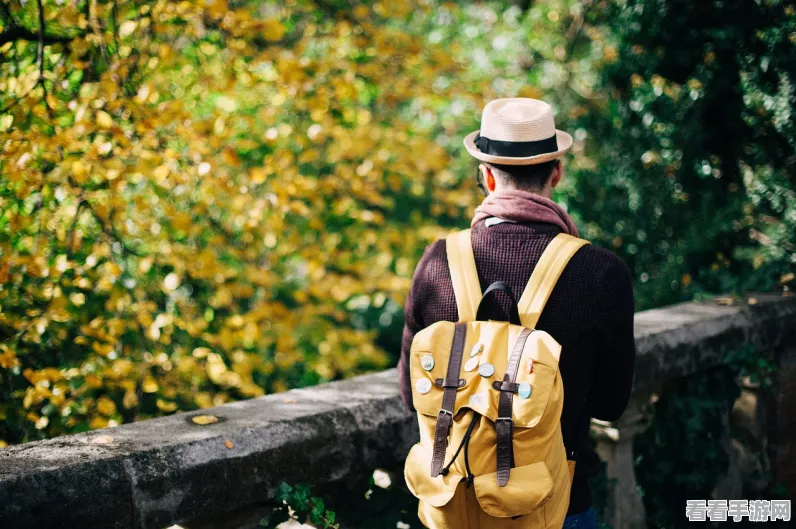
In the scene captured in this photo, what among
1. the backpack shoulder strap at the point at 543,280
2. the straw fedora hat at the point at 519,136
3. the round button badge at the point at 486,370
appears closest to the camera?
the round button badge at the point at 486,370

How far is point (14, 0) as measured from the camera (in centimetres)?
312

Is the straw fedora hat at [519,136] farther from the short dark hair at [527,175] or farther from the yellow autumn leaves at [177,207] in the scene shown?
the yellow autumn leaves at [177,207]

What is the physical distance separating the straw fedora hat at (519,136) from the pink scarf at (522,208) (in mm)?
87

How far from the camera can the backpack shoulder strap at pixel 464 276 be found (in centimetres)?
191

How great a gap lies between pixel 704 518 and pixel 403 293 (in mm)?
2794

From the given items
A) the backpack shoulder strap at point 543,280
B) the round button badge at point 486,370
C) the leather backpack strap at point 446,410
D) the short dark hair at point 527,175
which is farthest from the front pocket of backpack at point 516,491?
the short dark hair at point 527,175

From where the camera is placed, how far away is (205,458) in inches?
74.2

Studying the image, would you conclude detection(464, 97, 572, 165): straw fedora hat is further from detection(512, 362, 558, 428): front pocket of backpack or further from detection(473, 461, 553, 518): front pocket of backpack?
detection(473, 461, 553, 518): front pocket of backpack

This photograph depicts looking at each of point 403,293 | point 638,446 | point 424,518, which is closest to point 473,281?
point 424,518

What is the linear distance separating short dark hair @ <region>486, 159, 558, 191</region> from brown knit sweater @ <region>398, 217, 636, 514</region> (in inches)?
4.6

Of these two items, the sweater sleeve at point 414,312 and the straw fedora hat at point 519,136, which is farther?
the sweater sleeve at point 414,312

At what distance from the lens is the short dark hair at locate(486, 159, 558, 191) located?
1990mm

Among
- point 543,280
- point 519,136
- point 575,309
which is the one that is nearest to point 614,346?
point 575,309

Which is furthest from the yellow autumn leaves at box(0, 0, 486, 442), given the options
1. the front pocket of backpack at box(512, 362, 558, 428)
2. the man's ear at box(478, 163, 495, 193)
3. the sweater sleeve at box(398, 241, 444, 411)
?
the front pocket of backpack at box(512, 362, 558, 428)
